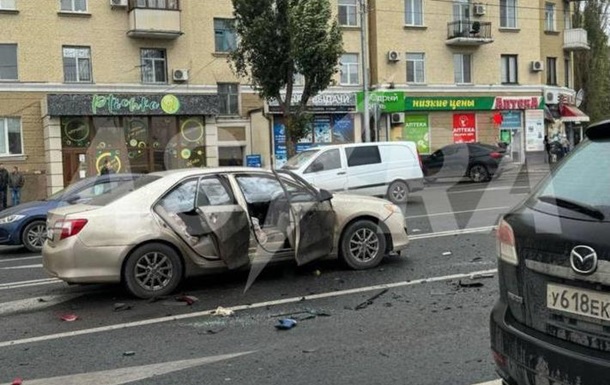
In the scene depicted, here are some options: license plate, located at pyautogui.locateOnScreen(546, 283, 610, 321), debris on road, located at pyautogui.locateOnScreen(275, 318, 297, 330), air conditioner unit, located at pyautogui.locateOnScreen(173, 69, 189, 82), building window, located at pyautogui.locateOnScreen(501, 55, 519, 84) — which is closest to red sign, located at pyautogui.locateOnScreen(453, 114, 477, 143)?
building window, located at pyautogui.locateOnScreen(501, 55, 519, 84)

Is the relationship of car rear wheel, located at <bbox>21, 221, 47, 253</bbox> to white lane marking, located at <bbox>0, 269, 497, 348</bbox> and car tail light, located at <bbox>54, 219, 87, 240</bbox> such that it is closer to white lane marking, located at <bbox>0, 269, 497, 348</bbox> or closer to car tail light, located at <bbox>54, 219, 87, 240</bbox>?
car tail light, located at <bbox>54, 219, 87, 240</bbox>

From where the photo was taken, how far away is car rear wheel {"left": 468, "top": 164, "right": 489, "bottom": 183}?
2534cm

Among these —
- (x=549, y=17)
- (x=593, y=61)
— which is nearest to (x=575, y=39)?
(x=549, y=17)

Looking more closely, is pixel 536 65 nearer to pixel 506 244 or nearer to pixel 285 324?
pixel 285 324

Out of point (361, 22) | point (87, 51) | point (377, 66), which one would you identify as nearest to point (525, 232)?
point (87, 51)

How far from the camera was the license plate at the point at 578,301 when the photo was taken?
9.26ft

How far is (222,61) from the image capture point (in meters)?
28.5

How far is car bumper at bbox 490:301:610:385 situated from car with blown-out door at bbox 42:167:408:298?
4249 millimetres

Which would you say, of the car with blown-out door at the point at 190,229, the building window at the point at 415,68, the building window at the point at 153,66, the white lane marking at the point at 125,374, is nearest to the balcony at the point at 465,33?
the building window at the point at 415,68

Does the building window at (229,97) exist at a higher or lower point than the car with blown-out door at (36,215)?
higher

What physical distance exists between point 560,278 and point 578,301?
5.4 inches

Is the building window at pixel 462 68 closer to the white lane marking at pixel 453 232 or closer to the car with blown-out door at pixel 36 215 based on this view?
the white lane marking at pixel 453 232

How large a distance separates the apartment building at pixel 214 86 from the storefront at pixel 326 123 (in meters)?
0.06

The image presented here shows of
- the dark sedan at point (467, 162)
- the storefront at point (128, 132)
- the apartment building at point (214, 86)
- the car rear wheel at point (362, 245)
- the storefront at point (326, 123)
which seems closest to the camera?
the car rear wheel at point (362, 245)
